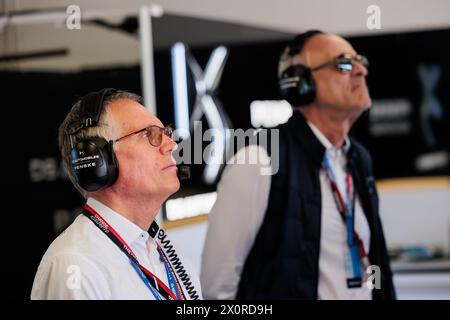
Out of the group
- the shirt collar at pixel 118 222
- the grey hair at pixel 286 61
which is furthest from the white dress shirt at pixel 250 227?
the shirt collar at pixel 118 222

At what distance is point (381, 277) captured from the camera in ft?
5.81

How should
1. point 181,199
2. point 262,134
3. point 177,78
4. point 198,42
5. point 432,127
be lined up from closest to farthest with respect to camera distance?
point 262,134
point 181,199
point 177,78
point 198,42
point 432,127

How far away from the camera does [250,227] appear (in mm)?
1774

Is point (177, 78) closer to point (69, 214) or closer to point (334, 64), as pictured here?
point (69, 214)

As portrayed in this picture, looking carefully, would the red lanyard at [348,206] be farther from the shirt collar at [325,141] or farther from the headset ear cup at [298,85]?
the headset ear cup at [298,85]

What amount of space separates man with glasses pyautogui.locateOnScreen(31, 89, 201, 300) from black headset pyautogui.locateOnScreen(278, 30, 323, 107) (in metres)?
0.50

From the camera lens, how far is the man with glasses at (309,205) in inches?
67.2

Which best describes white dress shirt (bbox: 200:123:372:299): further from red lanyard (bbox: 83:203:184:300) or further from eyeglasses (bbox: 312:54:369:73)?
red lanyard (bbox: 83:203:184:300)

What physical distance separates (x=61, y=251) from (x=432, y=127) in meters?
4.33

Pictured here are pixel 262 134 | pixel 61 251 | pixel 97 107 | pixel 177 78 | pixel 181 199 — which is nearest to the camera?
pixel 61 251

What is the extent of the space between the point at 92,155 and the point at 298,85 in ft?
2.21

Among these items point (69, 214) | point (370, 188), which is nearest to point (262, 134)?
point (370, 188)

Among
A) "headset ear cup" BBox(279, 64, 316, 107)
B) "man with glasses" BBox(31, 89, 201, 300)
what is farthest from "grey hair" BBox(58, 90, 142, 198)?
"headset ear cup" BBox(279, 64, 316, 107)

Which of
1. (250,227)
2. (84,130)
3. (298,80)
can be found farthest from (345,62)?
(84,130)
